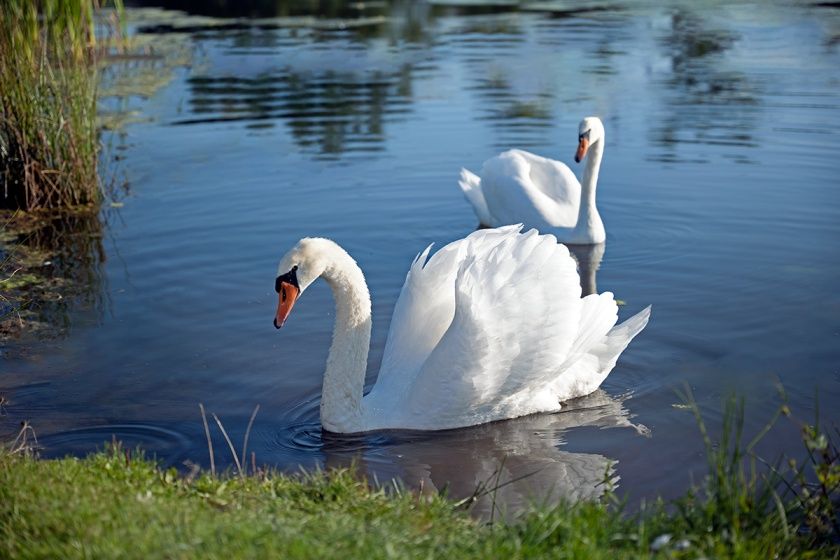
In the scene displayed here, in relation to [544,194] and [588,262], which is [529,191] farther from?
[588,262]

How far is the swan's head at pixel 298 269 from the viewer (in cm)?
630

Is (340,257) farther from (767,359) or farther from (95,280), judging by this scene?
(95,280)

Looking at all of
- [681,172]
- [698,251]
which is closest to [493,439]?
[698,251]

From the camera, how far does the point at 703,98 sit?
15.9 metres

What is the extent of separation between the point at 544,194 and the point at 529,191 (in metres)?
0.67

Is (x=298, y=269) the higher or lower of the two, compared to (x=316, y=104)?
higher

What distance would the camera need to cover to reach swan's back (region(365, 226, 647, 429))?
20.5ft

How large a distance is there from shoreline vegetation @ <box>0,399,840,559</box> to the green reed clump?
5736 mm

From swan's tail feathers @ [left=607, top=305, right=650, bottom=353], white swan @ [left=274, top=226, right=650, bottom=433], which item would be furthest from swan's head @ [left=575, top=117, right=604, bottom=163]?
white swan @ [left=274, top=226, right=650, bottom=433]

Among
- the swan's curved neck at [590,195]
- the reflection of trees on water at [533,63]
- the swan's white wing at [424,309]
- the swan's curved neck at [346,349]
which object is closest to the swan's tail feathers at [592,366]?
the swan's white wing at [424,309]

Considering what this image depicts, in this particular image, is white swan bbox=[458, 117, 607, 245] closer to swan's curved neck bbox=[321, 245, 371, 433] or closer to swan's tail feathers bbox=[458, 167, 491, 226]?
swan's tail feathers bbox=[458, 167, 491, 226]

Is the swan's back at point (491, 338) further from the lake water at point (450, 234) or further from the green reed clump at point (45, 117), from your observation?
the green reed clump at point (45, 117)

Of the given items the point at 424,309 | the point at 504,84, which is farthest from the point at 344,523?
the point at 504,84

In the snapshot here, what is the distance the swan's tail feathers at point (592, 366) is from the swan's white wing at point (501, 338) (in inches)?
7.3
